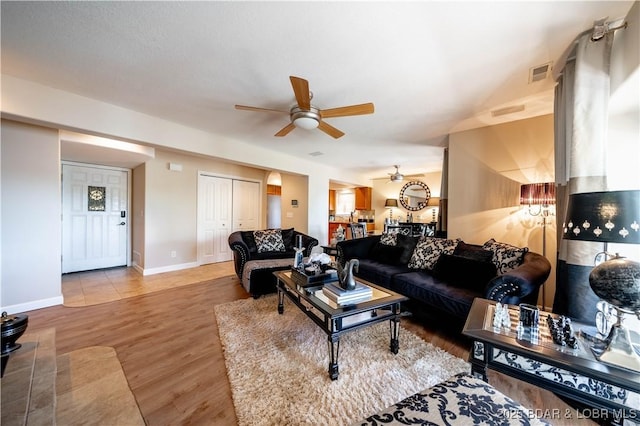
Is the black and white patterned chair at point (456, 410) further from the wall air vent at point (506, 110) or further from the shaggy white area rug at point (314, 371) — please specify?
the wall air vent at point (506, 110)

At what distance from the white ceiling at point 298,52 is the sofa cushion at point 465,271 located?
5.98ft

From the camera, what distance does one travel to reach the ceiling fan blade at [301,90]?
1.81m

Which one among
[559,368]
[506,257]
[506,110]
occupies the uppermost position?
[506,110]

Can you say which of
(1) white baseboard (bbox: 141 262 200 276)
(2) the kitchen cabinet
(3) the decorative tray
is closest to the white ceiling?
(3) the decorative tray

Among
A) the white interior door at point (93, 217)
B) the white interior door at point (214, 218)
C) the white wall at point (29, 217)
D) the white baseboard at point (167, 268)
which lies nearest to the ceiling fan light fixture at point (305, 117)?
the white wall at point (29, 217)

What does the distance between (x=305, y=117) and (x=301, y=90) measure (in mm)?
493

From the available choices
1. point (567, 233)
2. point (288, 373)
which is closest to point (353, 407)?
point (288, 373)

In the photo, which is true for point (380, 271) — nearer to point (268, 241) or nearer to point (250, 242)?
point (268, 241)

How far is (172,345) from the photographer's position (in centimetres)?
208

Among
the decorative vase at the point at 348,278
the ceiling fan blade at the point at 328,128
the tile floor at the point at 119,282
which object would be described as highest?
the ceiling fan blade at the point at 328,128

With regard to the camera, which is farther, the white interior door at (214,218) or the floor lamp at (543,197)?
the white interior door at (214,218)

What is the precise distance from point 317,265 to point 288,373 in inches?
42.5

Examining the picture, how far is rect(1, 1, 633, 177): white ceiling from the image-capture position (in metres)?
1.51

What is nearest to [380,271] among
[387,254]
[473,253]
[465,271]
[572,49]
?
[387,254]
